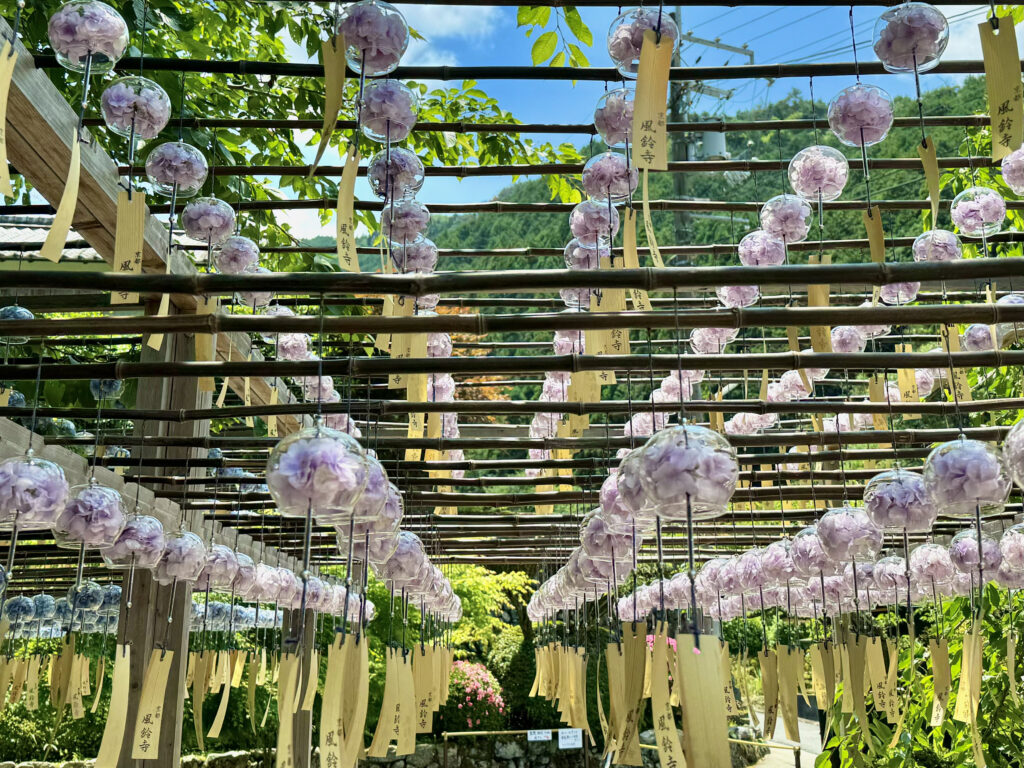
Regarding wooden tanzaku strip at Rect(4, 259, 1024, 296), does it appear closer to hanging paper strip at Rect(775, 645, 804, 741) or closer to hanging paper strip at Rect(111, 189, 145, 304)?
hanging paper strip at Rect(111, 189, 145, 304)

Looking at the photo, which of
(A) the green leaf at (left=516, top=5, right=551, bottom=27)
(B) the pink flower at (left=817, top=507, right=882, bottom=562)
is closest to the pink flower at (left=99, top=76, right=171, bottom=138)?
(A) the green leaf at (left=516, top=5, right=551, bottom=27)

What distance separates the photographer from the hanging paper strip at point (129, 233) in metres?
1.95

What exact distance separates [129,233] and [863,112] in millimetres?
1741

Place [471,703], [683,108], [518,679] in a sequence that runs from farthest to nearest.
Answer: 1. [683,108]
2. [518,679]
3. [471,703]

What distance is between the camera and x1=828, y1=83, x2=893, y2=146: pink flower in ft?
7.60

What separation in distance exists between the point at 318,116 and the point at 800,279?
2.18m

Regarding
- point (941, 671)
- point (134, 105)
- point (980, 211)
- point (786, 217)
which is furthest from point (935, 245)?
point (134, 105)

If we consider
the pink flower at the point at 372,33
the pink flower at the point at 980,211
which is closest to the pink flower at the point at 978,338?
the pink flower at the point at 980,211

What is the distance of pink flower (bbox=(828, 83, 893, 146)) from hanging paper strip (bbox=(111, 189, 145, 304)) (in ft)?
5.42

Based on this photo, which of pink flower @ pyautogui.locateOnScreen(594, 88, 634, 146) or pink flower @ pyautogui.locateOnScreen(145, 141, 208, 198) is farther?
pink flower @ pyautogui.locateOnScreen(145, 141, 208, 198)

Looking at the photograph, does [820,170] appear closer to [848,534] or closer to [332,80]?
[848,534]

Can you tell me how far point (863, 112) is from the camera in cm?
232

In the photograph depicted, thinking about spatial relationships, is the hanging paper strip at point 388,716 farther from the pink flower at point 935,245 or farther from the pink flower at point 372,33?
the pink flower at point 935,245

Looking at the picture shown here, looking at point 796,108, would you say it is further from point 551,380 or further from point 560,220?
point 551,380
